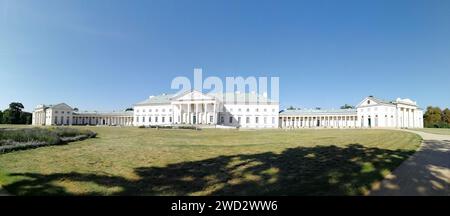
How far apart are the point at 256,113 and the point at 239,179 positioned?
229ft

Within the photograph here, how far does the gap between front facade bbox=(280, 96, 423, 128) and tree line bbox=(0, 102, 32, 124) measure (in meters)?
98.3

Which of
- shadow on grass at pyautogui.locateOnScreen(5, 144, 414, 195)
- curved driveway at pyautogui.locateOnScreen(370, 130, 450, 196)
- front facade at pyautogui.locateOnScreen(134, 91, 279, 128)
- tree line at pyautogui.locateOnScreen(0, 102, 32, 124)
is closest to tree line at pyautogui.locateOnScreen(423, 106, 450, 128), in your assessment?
front facade at pyautogui.locateOnScreen(134, 91, 279, 128)

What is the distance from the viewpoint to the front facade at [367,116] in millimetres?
68000

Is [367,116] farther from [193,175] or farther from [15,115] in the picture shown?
[15,115]

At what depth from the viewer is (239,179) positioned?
6496 mm

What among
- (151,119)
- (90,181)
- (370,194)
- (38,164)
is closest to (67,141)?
(38,164)

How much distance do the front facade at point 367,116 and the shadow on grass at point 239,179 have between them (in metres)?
69.0

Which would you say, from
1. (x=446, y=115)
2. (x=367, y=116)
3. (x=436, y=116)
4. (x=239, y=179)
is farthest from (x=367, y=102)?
(x=239, y=179)

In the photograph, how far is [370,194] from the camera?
5.14 m

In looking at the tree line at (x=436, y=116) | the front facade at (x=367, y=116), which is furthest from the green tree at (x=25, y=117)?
the tree line at (x=436, y=116)

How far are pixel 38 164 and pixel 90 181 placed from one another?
12.4 ft

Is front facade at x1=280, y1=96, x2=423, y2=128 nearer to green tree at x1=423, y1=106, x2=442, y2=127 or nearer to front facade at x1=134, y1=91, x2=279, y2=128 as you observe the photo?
green tree at x1=423, y1=106, x2=442, y2=127

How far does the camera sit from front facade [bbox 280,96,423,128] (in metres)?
68.0

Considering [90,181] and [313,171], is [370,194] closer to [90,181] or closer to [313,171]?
[313,171]
